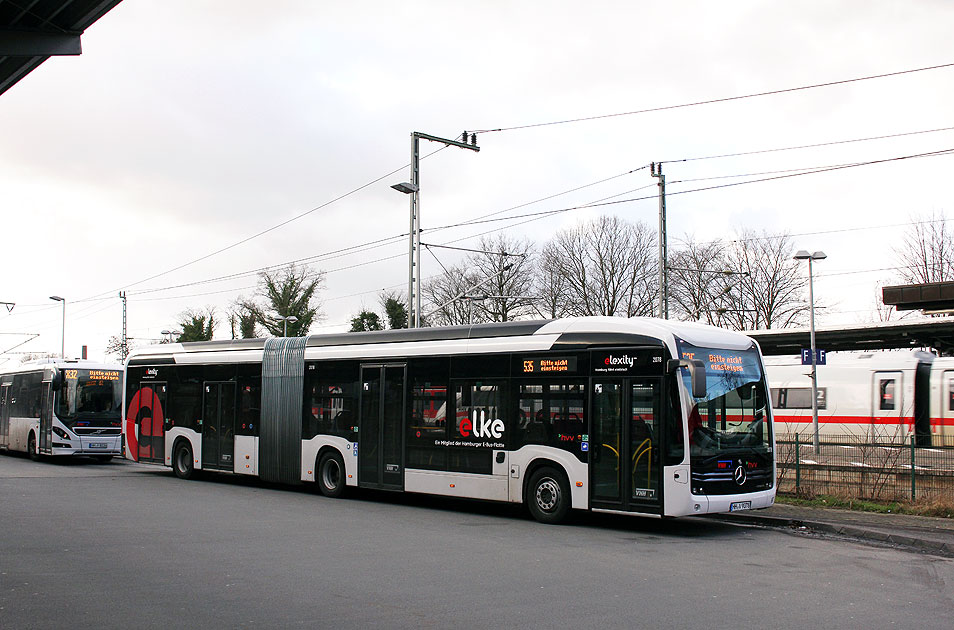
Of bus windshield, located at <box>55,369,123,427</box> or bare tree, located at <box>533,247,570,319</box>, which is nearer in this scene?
bus windshield, located at <box>55,369,123,427</box>

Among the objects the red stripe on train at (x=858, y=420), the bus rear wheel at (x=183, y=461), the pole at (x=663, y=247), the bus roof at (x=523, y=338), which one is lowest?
the bus rear wheel at (x=183, y=461)

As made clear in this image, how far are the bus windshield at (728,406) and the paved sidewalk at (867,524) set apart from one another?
52.7 inches

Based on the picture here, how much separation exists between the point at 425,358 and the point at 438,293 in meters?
52.3

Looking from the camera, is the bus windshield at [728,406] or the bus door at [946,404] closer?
the bus windshield at [728,406]

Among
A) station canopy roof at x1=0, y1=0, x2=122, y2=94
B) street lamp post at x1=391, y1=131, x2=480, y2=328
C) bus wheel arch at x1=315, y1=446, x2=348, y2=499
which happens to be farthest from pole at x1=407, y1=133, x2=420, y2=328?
station canopy roof at x1=0, y1=0, x2=122, y2=94

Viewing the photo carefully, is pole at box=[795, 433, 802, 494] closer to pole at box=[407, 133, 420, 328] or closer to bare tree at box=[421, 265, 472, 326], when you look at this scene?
pole at box=[407, 133, 420, 328]

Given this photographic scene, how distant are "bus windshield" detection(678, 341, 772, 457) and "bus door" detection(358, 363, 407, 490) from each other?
5851 millimetres

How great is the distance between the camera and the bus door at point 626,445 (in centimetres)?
1329

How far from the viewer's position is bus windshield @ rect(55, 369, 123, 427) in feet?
94.3

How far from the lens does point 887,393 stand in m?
34.4

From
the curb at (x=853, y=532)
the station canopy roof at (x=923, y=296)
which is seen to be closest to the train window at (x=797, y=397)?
the station canopy roof at (x=923, y=296)

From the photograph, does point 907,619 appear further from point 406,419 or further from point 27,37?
point 27,37

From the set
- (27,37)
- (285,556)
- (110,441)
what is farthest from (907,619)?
(110,441)

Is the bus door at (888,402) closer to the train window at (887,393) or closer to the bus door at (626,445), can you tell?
the train window at (887,393)
